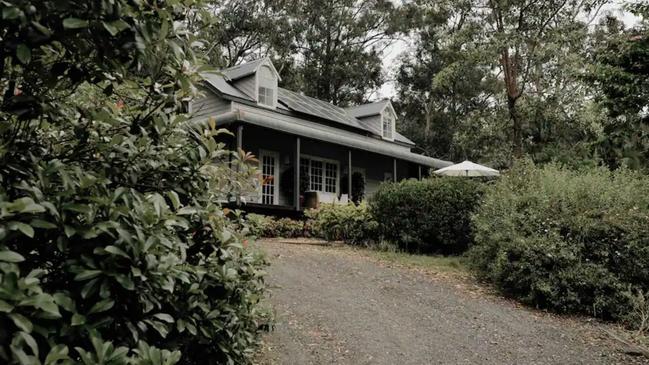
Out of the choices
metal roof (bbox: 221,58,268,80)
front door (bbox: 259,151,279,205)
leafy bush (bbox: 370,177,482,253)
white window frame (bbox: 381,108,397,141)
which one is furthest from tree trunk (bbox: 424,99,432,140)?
leafy bush (bbox: 370,177,482,253)

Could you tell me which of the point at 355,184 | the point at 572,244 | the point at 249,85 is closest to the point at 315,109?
the point at 355,184

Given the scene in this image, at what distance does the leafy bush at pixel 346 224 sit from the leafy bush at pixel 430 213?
16.0 inches

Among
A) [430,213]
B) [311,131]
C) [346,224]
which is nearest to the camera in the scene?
[430,213]

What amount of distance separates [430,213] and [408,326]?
509cm

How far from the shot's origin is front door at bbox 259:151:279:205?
1606 centimetres

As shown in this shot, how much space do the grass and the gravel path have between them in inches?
42.8

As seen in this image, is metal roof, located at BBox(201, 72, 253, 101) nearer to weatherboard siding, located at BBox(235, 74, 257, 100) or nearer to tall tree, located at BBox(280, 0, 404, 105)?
weatherboard siding, located at BBox(235, 74, 257, 100)

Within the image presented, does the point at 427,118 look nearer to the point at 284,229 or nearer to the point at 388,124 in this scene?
the point at 388,124

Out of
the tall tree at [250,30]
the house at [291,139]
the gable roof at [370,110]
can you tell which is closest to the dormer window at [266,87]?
the house at [291,139]

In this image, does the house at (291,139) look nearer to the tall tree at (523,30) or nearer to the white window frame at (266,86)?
the white window frame at (266,86)

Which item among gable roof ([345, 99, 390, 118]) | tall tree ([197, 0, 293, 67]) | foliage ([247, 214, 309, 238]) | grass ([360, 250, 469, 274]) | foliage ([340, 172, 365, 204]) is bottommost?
grass ([360, 250, 469, 274])

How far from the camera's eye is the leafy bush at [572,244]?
256 inches

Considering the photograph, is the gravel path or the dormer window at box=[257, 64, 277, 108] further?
the dormer window at box=[257, 64, 277, 108]

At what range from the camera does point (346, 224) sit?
11477 mm
